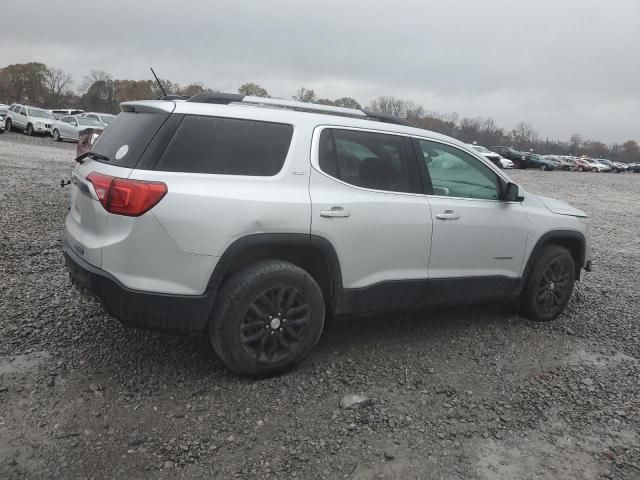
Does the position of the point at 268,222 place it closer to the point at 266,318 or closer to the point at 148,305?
the point at 266,318

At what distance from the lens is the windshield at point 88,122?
26.2 m

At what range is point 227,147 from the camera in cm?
330

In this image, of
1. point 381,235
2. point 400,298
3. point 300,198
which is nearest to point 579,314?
point 400,298

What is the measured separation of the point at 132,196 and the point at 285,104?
1445 mm

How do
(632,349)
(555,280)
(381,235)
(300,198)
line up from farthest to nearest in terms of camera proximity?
(555,280) → (632,349) → (381,235) → (300,198)

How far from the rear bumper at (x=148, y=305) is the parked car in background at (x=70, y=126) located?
25419 millimetres

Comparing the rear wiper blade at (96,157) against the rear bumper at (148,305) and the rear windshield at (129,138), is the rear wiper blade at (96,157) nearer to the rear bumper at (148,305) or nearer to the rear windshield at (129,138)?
the rear windshield at (129,138)

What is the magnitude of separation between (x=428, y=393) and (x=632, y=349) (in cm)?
222

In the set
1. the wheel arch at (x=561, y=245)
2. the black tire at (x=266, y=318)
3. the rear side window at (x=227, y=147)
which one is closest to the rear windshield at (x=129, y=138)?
the rear side window at (x=227, y=147)

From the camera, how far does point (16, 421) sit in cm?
286

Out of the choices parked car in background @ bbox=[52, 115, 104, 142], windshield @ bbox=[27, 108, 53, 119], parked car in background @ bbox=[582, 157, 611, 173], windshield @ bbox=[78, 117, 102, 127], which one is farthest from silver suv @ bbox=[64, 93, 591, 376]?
parked car in background @ bbox=[582, 157, 611, 173]

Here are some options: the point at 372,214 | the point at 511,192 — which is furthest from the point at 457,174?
the point at 372,214

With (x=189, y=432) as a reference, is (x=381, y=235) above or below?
above

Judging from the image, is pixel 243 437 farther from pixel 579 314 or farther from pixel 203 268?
pixel 579 314
